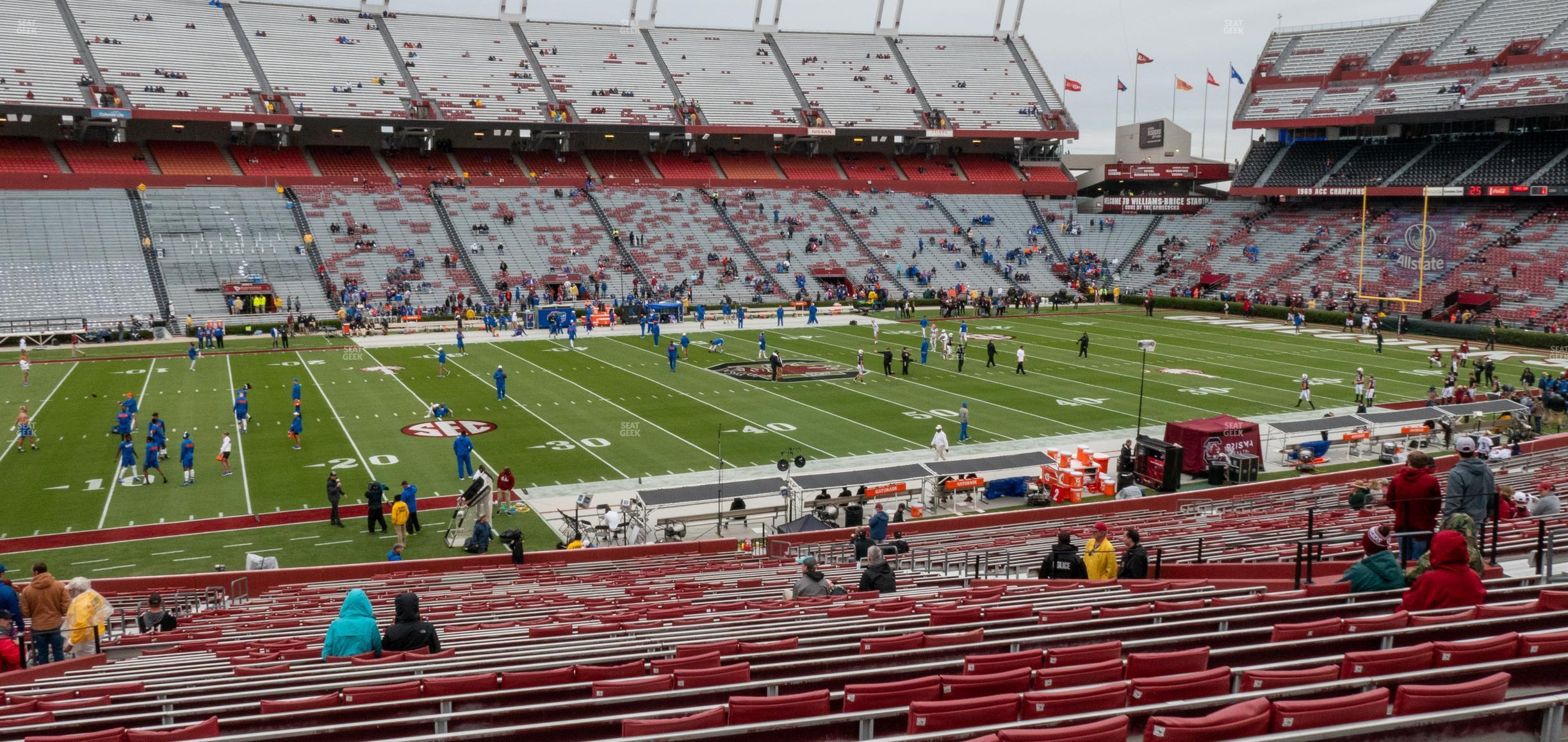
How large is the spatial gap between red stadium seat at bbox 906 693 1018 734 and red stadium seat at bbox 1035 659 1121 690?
0.59m

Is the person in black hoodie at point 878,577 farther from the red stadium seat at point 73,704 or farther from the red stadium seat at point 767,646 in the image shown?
the red stadium seat at point 73,704

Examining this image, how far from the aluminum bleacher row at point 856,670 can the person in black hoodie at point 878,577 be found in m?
1.55

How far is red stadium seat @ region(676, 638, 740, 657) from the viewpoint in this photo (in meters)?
6.98

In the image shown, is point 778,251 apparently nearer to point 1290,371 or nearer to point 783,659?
point 1290,371

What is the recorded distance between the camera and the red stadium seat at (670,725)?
15.5ft

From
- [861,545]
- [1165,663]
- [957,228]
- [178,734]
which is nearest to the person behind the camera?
[178,734]

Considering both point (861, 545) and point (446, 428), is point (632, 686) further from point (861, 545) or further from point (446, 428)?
point (446, 428)

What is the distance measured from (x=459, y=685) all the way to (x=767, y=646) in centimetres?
200

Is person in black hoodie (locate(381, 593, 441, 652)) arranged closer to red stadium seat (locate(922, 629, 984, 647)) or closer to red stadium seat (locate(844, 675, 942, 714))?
red stadium seat (locate(922, 629, 984, 647))

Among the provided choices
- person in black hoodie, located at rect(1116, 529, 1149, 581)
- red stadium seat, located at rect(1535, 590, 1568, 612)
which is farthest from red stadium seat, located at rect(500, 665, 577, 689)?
person in black hoodie, located at rect(1116, 529, 1149, 581)

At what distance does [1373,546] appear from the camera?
29.2 feet

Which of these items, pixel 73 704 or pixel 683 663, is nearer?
pixel 683 663

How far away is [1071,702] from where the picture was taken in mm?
4883

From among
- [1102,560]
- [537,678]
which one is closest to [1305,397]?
[1102,560]
